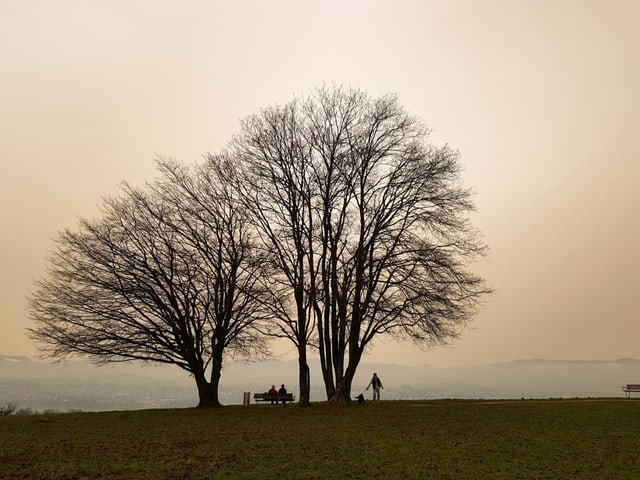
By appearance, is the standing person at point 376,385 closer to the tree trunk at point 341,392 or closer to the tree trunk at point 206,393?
the tree trunk at point 341,392

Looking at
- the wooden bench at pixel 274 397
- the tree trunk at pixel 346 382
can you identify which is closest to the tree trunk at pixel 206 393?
the wooden bench at pixel 274 397

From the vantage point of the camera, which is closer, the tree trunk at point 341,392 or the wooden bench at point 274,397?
the tree trunk at point 341,392

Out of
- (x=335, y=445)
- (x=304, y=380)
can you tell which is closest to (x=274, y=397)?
(x=304, y=380)

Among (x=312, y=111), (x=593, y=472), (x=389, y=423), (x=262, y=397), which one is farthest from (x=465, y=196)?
(x=593, y=472)

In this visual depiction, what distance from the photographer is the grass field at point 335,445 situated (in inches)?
478

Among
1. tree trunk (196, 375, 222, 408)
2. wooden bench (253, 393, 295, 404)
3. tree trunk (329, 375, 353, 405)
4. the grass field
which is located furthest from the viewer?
wooden bench (253, 393, 295, 404)

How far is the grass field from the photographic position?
478 inches

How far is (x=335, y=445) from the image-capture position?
15125mm

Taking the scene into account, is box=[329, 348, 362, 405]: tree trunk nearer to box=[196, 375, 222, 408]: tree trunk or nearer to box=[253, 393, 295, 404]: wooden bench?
box=[253, 393, 295, 404]: wooden bench

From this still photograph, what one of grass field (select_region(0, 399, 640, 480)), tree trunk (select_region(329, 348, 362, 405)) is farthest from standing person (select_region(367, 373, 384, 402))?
grass field (select_region(0, 399, 640, 480))

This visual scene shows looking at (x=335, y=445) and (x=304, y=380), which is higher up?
(x=304, y=380)

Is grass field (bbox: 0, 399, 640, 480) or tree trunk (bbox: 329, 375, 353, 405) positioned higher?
tree trunk (bbox: 329, 375, 353, 405)

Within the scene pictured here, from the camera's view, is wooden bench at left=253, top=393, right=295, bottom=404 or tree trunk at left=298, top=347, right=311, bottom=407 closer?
tree trunk at left=298, top=347, right=311, bottom=407

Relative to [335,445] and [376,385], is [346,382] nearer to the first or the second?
[376,385]
